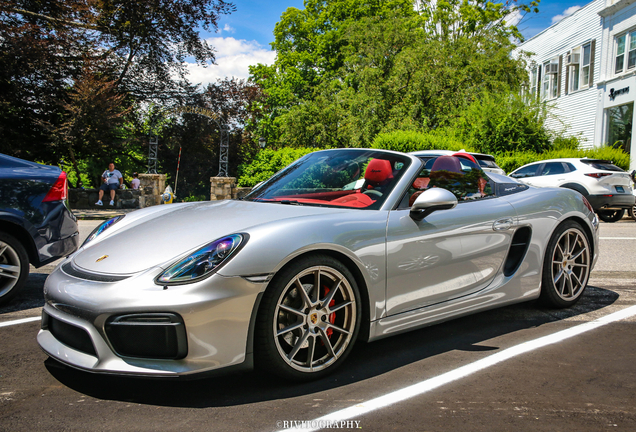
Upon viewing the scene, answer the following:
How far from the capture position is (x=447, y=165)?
3943 mm

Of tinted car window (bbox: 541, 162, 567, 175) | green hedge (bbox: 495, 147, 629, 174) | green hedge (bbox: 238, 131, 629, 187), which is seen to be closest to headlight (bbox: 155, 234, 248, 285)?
tinted car window (bbox: 541, 162, 567, 175)

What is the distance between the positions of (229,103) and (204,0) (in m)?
5.26

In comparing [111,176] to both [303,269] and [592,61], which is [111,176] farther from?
[592,61]

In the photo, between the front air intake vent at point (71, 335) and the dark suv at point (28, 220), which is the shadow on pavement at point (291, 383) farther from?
the dark suv at point (28, 220)

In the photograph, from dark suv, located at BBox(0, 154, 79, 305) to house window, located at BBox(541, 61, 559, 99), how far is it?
2694cm

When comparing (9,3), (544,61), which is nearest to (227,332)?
(9,3)

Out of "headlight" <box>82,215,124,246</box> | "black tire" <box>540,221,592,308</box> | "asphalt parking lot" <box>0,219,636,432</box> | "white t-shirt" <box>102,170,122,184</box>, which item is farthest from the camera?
"white t-shirt" <box>102,170,122,184</box>

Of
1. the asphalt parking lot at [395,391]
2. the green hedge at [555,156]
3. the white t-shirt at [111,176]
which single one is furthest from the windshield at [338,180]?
the white t-shirt at [111,176]

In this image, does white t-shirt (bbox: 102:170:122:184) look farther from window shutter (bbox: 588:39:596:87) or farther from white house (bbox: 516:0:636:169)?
window shutter (bbox: 588:39:596:87)

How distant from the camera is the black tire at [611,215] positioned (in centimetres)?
1386

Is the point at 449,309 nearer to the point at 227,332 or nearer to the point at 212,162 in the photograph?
the point at 227,332

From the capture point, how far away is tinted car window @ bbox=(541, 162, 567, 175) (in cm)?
1387

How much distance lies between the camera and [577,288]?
4.47 m

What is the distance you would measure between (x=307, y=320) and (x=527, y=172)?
13.8 metres
